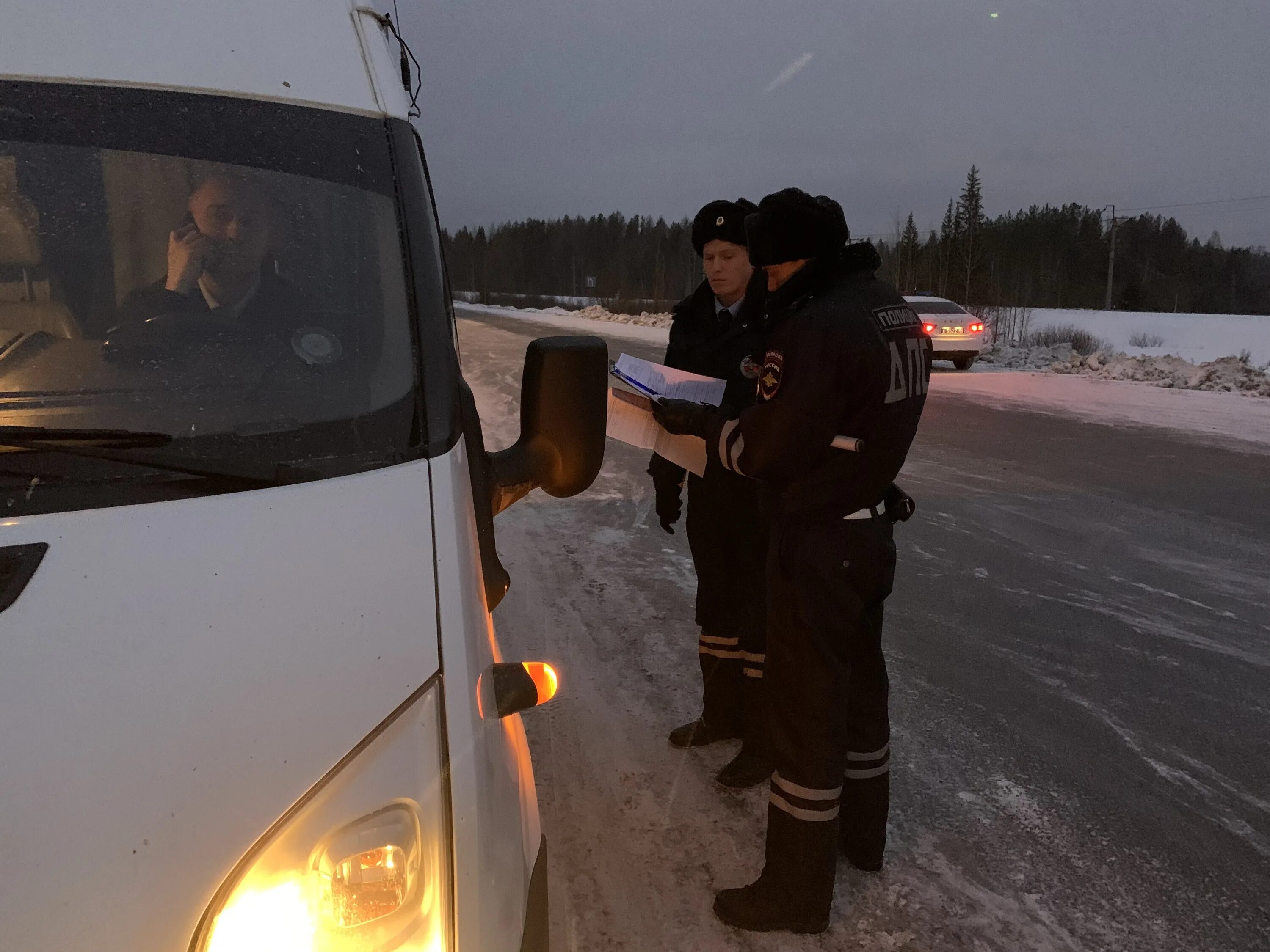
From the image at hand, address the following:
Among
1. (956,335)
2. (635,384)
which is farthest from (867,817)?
(956,335)

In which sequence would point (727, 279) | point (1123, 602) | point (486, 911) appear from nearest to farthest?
point (486, 911)
point (727, 279)
point (1123, 602)

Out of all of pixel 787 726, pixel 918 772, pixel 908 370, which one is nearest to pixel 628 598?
pixel 918 772

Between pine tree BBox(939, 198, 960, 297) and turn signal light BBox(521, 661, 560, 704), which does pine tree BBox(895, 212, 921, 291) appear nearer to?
pine tree BBox(939, 198, 960, 297)

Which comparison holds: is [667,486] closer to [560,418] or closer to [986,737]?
[986,737]

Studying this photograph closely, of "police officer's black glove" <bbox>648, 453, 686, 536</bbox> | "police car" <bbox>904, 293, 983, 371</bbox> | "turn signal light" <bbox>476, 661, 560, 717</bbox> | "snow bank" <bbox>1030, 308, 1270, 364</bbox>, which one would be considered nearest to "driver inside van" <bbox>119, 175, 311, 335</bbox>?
"turn signal light" <bbox>476, 661, 560, 717</bbox>

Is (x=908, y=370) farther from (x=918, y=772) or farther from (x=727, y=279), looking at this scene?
(x=918, y=772)

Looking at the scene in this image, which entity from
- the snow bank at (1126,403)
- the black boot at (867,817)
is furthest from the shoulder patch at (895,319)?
the snow bank at (1126,403)

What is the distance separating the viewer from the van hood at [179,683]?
106 centimetres

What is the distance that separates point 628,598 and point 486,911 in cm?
339

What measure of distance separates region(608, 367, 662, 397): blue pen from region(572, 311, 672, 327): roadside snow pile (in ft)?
91.9

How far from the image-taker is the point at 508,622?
4387 mm

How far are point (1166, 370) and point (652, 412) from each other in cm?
1403

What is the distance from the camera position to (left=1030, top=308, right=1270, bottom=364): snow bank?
2623 cm

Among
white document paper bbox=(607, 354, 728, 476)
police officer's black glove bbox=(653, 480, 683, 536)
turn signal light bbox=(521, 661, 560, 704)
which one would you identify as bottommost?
police officer's black glove bbox=(653, 480, 683, 536)
